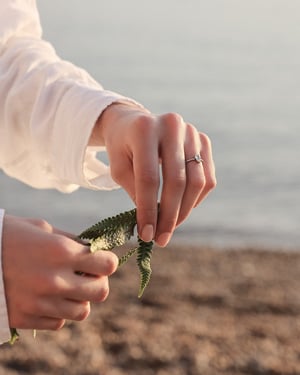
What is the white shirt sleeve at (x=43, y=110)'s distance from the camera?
2141 millimetres

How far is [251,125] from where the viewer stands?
1462 cm

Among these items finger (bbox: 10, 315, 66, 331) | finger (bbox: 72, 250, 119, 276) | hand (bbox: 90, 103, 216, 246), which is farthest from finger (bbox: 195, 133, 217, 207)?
finger (bbox: 10, 315, 66, 331)

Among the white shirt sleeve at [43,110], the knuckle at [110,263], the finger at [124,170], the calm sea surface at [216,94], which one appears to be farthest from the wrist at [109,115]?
the calm sea surface at [216,94]

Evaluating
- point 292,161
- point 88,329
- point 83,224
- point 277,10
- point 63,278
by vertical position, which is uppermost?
point 63,278

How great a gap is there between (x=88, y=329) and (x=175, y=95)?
1093 cm

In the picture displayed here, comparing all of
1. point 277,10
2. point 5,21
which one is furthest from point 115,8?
point 5,21

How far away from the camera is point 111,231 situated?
1.74m

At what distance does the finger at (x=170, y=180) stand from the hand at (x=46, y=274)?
120 millimetres

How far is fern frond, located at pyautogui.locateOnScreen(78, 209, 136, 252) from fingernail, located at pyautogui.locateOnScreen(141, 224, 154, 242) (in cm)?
6

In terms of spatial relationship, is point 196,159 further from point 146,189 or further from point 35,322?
point 35,322

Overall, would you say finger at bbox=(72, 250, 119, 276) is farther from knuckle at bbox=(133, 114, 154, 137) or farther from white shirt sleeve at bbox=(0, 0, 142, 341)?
white shirt sleeve at bbox=(0, 0, 142, 341)

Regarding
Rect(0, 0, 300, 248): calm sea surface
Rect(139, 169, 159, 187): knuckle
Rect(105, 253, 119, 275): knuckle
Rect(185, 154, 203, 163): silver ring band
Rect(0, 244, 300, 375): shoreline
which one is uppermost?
Rect(139, 169, 159, 187): knuckle

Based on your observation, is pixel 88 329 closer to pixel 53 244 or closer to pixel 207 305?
pixel 207 305

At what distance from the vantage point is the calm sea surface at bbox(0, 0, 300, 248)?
966cm
